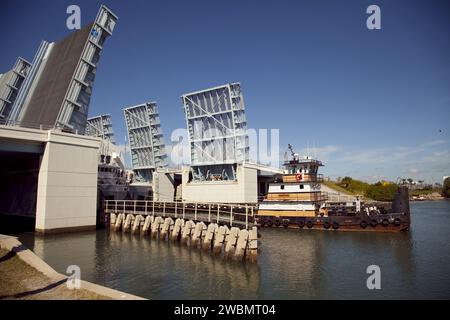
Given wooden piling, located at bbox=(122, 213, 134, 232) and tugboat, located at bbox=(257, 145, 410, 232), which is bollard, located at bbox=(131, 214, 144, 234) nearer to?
wooden piling, located at bbox=(122, 213, 134, 232)

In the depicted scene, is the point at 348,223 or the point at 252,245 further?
the point at 348,223

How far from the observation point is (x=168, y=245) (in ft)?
72.4

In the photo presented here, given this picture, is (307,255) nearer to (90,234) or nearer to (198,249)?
(198,249)

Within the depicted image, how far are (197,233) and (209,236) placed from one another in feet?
5.28

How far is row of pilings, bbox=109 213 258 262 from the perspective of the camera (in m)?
16.8

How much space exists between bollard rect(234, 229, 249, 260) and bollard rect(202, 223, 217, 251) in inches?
126

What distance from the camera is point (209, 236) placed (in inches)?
772

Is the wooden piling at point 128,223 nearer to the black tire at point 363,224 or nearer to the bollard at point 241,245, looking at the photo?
the bollard at point 241,245

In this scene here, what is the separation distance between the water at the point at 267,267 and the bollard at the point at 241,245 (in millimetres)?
606

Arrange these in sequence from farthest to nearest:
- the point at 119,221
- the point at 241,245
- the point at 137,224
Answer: the point at 119,221 < the point at 137,224 < the point at 241,245

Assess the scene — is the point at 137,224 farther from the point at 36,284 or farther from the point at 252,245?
the point at 36,284

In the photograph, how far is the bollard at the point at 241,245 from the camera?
16661 mm

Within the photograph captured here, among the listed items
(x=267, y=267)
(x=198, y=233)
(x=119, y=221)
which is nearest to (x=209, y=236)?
(x=198, y=233)

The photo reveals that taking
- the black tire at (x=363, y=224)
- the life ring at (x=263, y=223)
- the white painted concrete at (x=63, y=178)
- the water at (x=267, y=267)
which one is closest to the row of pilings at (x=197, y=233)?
the water at (x=267, y=267)
